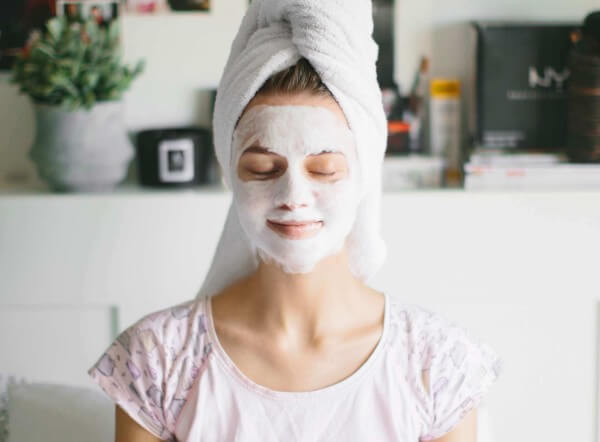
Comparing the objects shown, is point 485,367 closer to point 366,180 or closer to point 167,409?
point 366,180

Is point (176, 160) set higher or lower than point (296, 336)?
higher

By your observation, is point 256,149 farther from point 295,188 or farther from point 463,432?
point 463,432

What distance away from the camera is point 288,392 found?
1.16m

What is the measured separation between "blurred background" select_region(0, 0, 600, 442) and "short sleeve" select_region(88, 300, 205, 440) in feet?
1.68

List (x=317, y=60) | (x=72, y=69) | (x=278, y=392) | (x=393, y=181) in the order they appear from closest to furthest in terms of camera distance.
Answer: (x=317, y=60), (x=278, y=392), (x=72, y=69), (x=393, y=181)

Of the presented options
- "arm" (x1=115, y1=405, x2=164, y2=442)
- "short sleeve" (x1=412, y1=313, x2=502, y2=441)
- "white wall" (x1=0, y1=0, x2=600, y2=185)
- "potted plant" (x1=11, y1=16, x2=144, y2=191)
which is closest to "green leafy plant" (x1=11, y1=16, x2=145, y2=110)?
"potted plant" (x1=11, y1=16, x2=144, y2=191)

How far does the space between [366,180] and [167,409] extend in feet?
1.35

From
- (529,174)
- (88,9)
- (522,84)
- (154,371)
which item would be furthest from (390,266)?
(88,9)

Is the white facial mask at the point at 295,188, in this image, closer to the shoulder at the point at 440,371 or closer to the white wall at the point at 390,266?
the shoulder at the point at 440,371

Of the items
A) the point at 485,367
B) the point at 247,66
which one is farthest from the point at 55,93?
the point at 485,367

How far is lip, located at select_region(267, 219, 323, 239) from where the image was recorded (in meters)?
1.07

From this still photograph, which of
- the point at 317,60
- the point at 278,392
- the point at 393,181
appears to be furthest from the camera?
the point at 393,181

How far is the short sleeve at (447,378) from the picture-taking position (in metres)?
1.20

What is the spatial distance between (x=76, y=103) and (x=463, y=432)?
945 millimetres
